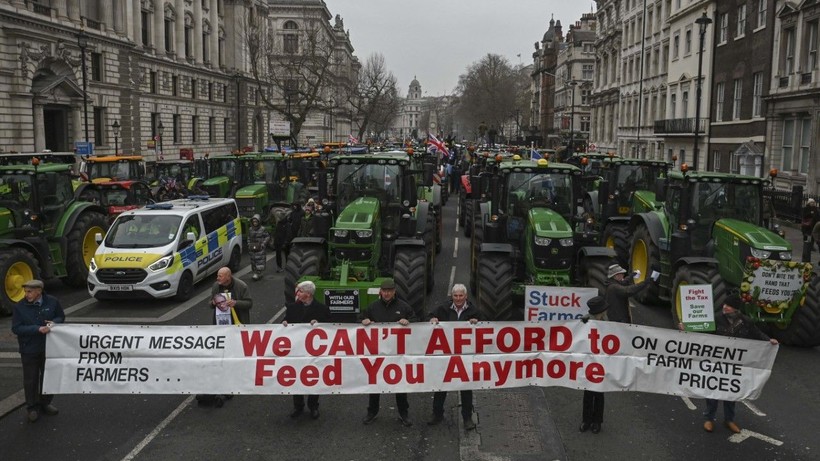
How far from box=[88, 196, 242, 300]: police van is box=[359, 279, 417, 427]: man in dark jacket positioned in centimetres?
735

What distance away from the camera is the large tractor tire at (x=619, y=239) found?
16734mm

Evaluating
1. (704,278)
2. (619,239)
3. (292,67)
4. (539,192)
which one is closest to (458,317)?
(704,278)

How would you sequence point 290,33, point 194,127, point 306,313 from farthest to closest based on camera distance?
1. point 290,33
2. point 194,127
3. point 306,313

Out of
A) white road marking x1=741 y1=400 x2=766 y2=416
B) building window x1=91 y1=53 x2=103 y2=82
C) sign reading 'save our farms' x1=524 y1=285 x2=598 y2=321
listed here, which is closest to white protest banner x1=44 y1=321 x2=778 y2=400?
white road marking x1=741 y1=400 x2=766 y2=416

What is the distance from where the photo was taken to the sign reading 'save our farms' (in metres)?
10.8

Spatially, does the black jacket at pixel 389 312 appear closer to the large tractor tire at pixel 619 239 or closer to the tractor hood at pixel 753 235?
the tractor hood at pixel 753 235

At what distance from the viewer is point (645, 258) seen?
14758 mm

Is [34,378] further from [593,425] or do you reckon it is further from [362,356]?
[593,425]

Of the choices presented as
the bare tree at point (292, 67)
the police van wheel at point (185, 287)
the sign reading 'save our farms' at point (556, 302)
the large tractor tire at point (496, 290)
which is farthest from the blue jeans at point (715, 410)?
the bare tree at point (292, 67)

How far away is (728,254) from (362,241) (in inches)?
248

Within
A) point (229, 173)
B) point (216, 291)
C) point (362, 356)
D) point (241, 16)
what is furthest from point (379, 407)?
point (241, 16)

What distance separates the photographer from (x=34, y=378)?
27.7 feet

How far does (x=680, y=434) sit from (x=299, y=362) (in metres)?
4.48

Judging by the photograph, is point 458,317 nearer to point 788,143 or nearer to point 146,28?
point 788,143
